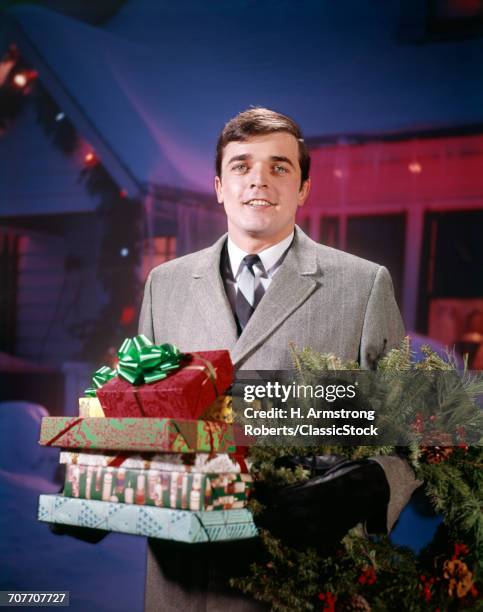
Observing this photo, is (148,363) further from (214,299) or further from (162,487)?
(214,299)

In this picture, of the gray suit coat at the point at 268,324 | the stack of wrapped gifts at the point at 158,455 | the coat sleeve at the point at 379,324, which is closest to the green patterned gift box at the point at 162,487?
the stack of wrapped gifts at the point at 158,455

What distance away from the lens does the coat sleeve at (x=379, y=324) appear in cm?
168

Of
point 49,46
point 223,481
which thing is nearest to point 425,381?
point 223,481

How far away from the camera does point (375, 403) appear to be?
129cm

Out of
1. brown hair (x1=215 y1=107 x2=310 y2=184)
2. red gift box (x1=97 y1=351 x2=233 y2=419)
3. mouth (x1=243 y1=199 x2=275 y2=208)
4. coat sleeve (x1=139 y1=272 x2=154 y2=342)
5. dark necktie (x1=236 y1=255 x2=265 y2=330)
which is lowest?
red gift box (x1=97 y1=351 x2=233 y2=419)

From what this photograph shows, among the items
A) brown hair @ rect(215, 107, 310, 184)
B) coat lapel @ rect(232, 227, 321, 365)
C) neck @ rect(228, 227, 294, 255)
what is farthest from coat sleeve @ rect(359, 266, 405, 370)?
brown hair @ rect(215, 107, 310, 184)

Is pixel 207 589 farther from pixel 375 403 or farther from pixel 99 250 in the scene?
pixel 99 250

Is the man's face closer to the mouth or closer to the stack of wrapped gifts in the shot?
the mouth

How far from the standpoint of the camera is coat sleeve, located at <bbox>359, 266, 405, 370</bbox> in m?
1.68

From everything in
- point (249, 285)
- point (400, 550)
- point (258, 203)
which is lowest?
point (400, 550)

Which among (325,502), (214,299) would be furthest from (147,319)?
(325,502)

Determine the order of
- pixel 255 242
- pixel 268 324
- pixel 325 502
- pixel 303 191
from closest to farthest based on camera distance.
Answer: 1. pixel 325 502
2. pixel 268 324
3. pixel 255 242
4. pixel 303 191

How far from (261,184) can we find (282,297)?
0.25 metres

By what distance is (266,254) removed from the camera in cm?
176
